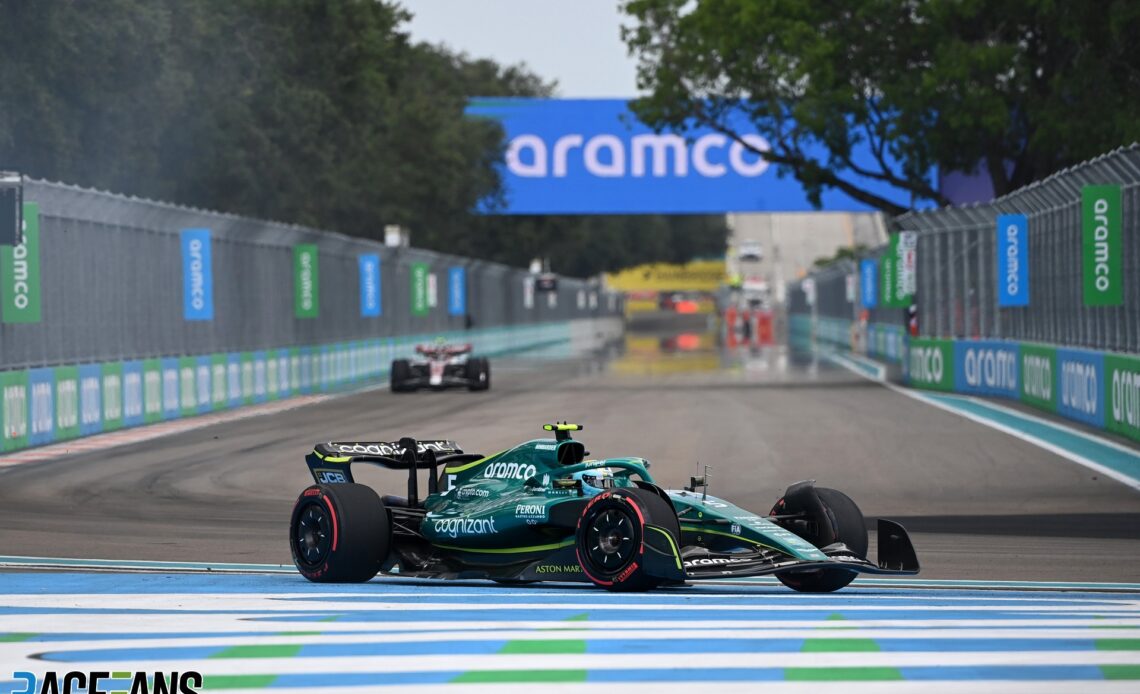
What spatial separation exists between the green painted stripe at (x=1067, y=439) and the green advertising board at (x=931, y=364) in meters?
4.43

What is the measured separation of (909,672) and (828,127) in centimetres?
4074

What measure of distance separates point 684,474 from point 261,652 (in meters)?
11.4

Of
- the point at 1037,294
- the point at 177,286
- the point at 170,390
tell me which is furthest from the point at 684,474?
the point at 177,286

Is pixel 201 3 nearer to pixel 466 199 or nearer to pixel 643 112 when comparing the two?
pixel 643 112

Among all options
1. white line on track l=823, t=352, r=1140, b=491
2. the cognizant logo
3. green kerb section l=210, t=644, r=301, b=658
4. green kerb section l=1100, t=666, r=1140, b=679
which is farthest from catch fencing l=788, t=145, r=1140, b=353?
the cognizant logo

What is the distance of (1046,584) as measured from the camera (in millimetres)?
10445

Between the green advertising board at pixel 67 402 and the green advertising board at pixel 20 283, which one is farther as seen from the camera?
the green advertising board at pixel 67 402

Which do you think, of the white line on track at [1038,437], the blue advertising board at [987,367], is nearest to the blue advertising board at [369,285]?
the white line on track at [1038,437]

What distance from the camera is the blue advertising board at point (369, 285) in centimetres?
4544

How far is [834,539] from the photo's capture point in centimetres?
995

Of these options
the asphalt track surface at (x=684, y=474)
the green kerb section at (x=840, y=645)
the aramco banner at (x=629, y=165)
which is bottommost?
the asphalt track surface at (x=684, y=474)

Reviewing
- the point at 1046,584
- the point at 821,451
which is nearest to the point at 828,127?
the point at 821,451

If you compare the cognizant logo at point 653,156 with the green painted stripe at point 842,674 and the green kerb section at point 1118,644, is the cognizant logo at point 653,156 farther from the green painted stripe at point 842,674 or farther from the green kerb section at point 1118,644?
the green painted stripe at point 842,674

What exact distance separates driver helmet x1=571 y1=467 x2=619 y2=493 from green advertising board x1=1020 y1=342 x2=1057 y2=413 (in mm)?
18085
